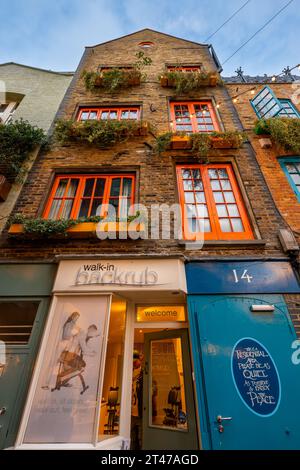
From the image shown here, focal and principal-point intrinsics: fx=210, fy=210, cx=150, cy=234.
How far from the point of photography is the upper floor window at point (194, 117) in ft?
22.2

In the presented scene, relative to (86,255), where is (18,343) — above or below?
below

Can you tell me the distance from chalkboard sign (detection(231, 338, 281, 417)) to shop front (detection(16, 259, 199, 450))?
0.87 metres

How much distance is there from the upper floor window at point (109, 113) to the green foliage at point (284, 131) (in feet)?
13.2

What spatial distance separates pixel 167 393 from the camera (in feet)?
12.8

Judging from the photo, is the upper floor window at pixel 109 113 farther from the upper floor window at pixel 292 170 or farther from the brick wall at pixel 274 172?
the upper floor window at pixel 292 170

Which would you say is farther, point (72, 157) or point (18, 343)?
point (72, 157)

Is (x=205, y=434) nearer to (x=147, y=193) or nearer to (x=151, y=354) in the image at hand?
(x=151, y=354)

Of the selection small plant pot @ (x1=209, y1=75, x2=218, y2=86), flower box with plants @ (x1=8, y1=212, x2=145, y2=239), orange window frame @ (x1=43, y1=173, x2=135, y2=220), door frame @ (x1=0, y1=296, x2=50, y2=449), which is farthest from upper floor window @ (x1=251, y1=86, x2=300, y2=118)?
door frame @ (x1=0, y1=296, x2=50, y2=449)

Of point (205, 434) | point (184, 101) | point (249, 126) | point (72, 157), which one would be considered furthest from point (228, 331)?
point (184, 101)

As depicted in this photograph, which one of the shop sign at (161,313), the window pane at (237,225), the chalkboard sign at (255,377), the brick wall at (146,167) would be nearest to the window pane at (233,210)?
the window pane at (237,225)

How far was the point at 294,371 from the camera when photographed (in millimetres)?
3287

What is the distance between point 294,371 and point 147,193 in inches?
171
